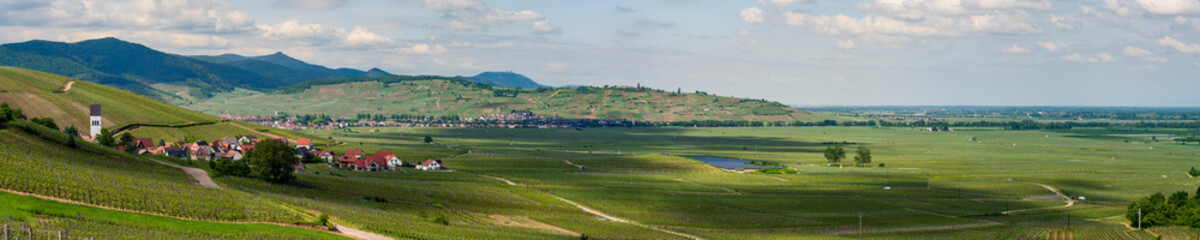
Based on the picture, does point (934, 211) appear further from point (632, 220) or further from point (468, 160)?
point (468, 160)

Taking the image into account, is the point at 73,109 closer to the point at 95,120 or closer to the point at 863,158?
the point at 95,120

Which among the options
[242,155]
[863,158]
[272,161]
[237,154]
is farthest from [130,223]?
[863,158]

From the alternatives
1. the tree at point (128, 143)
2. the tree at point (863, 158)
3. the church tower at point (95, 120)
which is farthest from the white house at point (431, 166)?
the tree at point (863, 158)

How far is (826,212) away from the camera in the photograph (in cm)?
10906

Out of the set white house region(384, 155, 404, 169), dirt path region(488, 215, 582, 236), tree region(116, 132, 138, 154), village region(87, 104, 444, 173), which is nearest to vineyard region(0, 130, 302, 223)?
dirt path region(488, 215, 582, 236)

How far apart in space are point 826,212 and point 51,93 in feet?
579

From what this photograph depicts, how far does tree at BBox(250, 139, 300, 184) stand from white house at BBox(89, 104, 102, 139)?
7861cm

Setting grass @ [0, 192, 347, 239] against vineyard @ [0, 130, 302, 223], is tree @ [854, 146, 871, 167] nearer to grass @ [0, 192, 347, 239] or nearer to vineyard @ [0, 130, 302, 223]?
vineyard @ [0, 130, 302, 223]

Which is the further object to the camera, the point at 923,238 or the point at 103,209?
the point at 923,238

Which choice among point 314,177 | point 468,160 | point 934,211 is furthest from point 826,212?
point 468,160

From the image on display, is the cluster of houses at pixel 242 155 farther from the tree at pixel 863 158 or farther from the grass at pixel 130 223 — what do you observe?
the tree at pixel 863 158

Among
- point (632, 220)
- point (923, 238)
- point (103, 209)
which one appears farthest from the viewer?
point (632, 220)

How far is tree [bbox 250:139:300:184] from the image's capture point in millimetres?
95000

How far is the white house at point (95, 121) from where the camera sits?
158875mm
